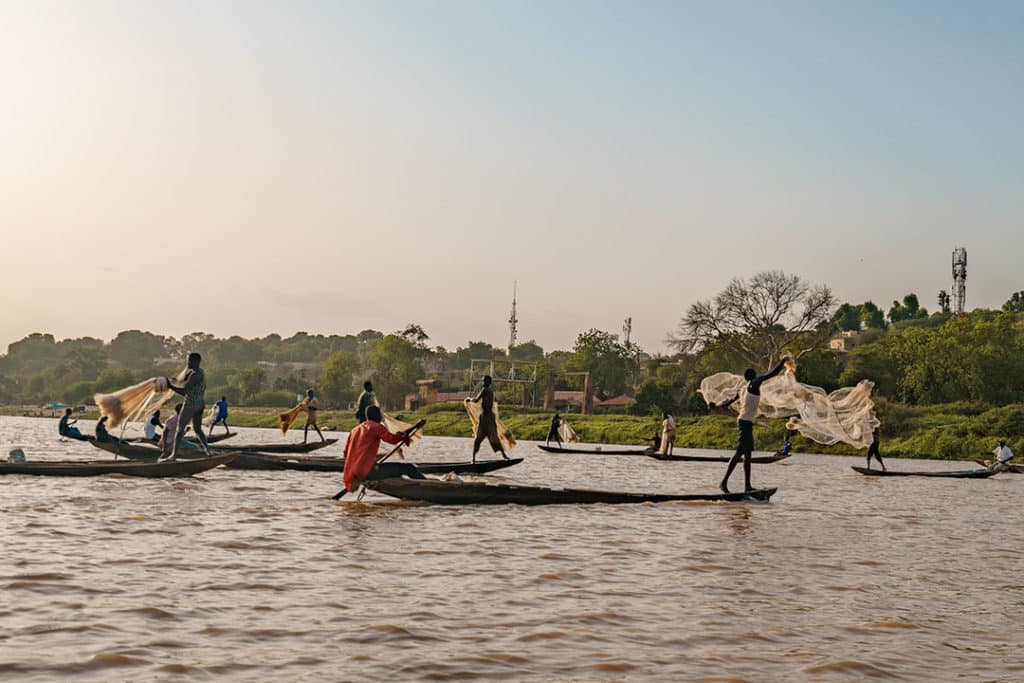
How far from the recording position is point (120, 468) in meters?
16.3

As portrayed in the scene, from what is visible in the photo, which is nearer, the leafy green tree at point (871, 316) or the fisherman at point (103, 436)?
the fisherman at point (103, 436)

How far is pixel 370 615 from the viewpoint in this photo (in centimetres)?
692

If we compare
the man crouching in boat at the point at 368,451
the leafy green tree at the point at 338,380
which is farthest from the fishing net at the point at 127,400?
the leafy green tree at the point at 338,380

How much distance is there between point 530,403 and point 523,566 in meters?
76.0

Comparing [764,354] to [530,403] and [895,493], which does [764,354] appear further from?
[895,493]

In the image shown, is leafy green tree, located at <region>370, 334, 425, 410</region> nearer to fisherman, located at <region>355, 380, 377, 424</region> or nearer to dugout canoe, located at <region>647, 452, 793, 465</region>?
dugout canoe, located at <region>647, 452, 793, 465</region>

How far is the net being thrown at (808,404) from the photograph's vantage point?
18.3 metres

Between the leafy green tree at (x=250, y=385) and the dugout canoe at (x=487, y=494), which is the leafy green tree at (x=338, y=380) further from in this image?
the dugout canoe at (x=487, y=494)

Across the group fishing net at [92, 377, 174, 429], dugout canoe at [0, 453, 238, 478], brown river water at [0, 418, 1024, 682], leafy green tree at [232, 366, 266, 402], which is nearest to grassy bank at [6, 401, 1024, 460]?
brown river water at [0, 418, 1024, 682]

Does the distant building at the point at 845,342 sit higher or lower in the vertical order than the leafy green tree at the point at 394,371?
higher

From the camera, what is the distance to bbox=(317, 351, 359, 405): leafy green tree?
105688 mm

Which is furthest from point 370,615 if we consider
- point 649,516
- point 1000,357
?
Result: point 1000,357

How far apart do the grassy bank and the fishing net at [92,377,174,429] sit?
3503 centimetres

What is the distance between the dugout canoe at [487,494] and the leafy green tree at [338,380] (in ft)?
306
